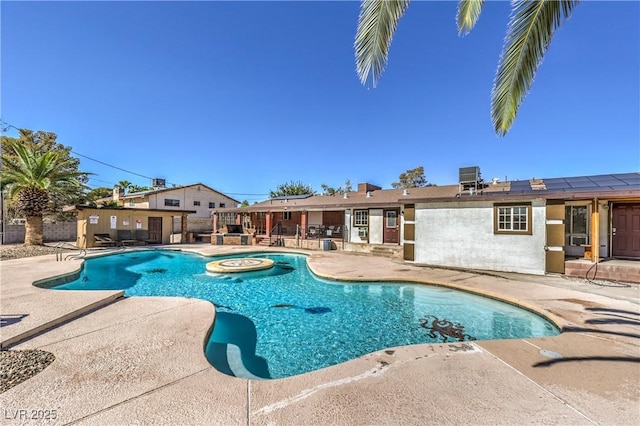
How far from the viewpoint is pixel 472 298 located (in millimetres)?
7168

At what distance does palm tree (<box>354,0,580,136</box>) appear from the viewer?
322 centimetres

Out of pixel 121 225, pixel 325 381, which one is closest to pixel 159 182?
pixel 121 225

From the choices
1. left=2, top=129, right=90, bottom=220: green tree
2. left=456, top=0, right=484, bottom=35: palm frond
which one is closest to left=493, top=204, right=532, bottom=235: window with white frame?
left=456, top=0, right=484, bottom=35: palm frond

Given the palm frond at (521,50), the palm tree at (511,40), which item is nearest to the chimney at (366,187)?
the palm frond at (521,50)

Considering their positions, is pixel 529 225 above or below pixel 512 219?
below

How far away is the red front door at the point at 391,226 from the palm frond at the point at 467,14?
11594mm

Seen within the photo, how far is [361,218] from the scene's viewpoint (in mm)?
→ 16641

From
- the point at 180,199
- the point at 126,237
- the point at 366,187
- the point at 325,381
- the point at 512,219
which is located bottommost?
the point at 325,381

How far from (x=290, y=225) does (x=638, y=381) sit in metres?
20.8

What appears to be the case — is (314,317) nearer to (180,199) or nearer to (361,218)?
(361,218)

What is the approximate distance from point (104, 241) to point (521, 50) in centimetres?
2207

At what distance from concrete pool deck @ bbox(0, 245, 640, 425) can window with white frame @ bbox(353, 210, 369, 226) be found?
1155cm

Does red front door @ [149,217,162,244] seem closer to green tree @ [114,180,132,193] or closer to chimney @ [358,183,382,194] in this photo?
chimney @ [358,183,382,194]

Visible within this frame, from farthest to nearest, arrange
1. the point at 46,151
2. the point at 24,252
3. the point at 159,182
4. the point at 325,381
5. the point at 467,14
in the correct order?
the point at 159,182
the point at 46,151
the point at 24,252
the point at 467,14
the point at 325,381
